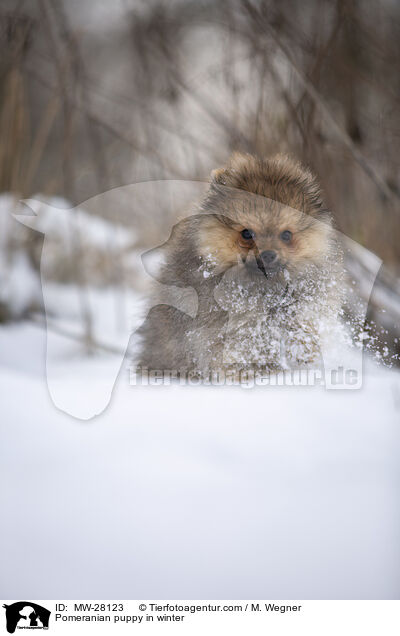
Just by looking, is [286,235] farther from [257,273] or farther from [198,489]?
[198,489]

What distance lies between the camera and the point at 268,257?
54cm

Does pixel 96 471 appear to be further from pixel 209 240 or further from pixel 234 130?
pixel 234 130

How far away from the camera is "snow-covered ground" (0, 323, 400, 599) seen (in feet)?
1.80

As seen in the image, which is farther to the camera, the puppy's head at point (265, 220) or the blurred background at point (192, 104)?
the blurred background at point (192, 104)

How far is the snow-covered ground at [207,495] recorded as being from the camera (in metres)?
0.55

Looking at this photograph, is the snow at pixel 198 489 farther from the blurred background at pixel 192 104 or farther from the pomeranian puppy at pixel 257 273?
the blurred background at pixel 192 104

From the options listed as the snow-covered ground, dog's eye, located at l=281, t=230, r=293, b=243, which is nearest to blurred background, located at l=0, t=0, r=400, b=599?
the snow-covered ground

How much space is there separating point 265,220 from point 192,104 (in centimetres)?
37

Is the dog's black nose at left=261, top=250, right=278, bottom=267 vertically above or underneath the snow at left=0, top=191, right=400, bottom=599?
above

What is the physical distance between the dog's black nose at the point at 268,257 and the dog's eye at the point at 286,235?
0.09ft
